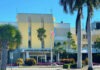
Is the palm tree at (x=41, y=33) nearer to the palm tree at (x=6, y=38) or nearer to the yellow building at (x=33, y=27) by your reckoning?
the yellow building at (x=33, y=27)

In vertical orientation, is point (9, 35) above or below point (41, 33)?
below

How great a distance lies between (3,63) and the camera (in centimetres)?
4122

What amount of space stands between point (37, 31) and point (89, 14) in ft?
143

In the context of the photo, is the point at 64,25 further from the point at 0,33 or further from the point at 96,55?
the point at 0,33

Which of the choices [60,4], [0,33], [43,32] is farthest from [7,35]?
[43,32]

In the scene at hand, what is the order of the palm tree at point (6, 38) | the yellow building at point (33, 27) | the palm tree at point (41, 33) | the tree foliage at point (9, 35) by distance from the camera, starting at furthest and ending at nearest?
the yellow building at point (33, 27) < the palm tree at point (41, 33) < the tree foliage at point (9, 35) < the palm tree at point (6, 38)

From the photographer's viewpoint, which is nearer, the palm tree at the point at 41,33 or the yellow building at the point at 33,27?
the palm tree at the point at 41,33

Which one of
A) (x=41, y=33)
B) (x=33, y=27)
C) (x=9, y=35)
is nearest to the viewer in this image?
(x=9, y=35)

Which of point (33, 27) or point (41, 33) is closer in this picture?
point (41, 33)

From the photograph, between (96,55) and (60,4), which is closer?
(60,4)

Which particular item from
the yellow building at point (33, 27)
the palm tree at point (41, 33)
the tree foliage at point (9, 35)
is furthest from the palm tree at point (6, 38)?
the yellow building at point (33, 27)

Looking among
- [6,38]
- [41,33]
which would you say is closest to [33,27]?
[41,33]

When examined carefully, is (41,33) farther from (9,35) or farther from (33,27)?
(9,35)

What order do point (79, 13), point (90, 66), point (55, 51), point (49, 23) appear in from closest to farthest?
point (90, 66) → point (79, 13) → point (55, 51) → point (49, 23)
